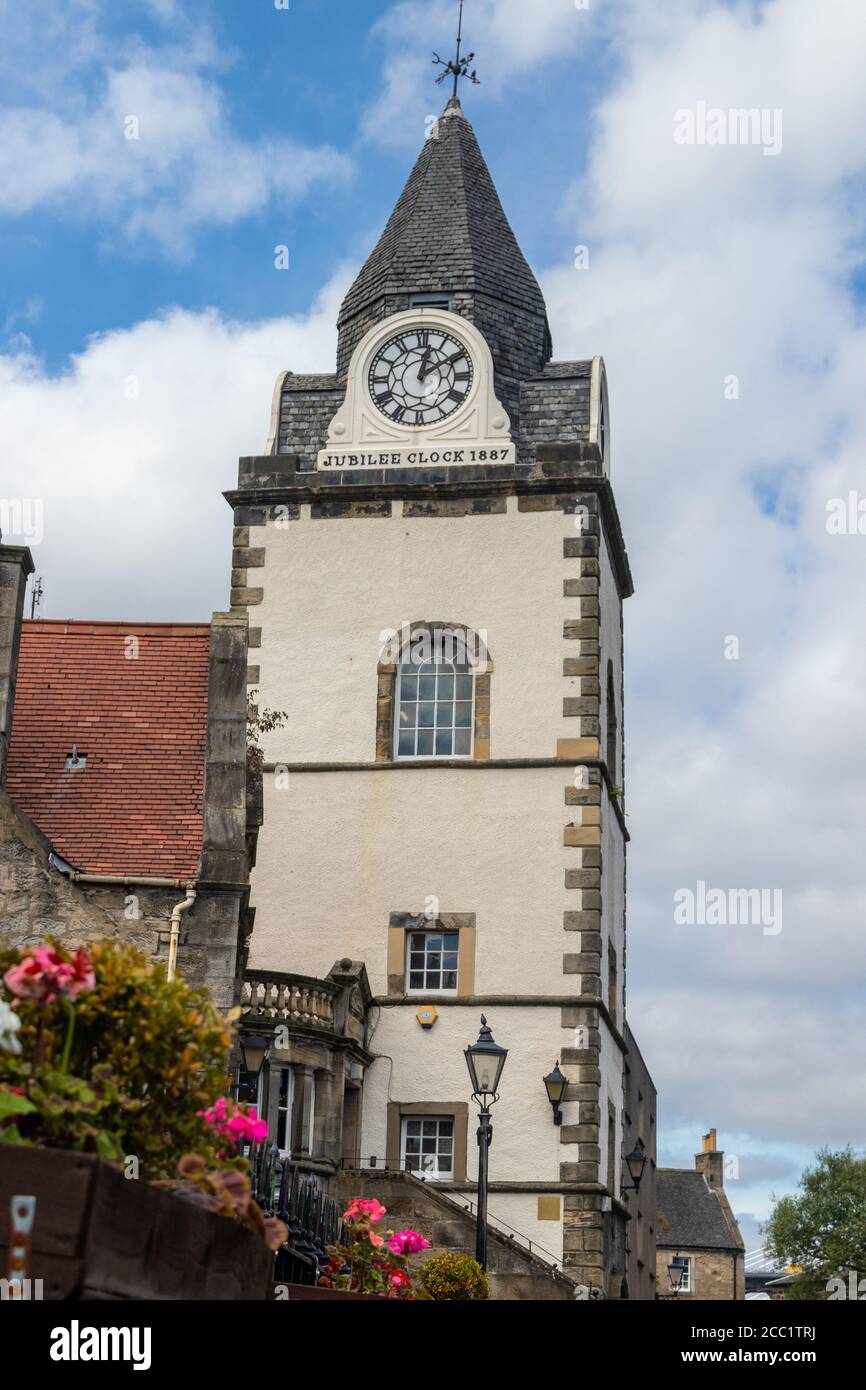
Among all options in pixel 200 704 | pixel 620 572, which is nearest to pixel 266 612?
pixel 620 572

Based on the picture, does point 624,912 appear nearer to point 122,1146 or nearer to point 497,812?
point 497,812

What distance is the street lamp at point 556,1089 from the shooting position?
2855cm

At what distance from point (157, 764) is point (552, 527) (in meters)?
15.2

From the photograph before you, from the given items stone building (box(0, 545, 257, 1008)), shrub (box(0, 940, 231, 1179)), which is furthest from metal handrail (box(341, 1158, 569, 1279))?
shrub (box(0, 940, 231, 1179))

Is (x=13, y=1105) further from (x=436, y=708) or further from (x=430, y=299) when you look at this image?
(x=430, y=299)

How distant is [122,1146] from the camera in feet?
20.2

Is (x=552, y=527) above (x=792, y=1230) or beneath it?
above

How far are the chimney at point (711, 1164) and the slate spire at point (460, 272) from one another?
62.6 metres

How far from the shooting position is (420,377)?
34.0 meters

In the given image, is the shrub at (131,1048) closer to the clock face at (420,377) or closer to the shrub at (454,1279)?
the shrub at (454,1279)

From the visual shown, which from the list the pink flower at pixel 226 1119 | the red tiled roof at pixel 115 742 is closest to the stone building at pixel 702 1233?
the red tiled roof at pixel 115 742

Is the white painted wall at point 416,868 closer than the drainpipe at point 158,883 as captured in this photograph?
No

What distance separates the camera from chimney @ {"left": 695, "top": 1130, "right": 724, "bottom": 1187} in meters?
90.3

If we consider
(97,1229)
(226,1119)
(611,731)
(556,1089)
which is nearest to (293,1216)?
(226,1119)
